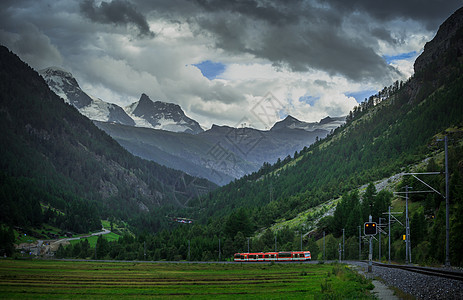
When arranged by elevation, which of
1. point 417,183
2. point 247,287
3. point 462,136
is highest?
point 462,136

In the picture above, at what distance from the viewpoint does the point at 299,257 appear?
125 m

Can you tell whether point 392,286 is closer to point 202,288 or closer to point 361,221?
point 202,288

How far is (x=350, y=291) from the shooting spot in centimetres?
3391

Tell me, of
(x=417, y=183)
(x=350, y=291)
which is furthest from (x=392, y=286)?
(x=417, y=183)

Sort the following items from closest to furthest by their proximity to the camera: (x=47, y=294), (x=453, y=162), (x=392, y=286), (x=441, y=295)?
(x=441, y=295) < (x=392, y=286) < (x=47, y=294) < (x=453, y=162)

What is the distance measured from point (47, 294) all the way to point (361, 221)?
114 m

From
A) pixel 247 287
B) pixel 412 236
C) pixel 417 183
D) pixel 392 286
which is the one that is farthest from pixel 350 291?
pixel 417 183

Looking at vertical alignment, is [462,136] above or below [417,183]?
above

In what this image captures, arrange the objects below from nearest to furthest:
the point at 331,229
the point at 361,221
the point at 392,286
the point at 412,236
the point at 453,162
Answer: the point at 392,286 → the point at 412,236 → the point at 453,162 → the point at 361,221 → the point at 331,229

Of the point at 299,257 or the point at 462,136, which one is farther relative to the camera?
the point at 462,136

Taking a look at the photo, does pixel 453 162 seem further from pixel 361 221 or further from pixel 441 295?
pixel 441 295

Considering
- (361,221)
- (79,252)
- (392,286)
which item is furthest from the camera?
(79,252)

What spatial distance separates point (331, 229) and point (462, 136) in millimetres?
69173

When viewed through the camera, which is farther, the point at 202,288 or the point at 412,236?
the point at 412,236
